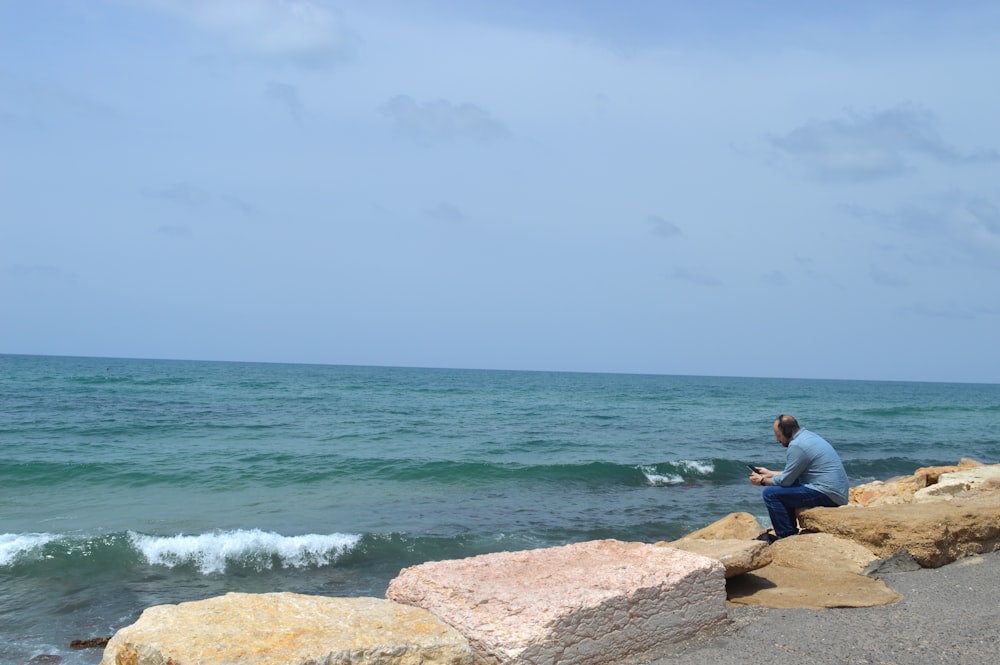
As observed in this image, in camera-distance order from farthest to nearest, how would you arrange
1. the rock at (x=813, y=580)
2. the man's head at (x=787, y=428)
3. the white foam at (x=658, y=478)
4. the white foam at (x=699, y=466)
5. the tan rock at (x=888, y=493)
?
the white foam at (x=699, y=466), the white foam at (x=658, y=478), the tan rock at (x=888, y=493), the man's head at (x=787, y=428), the rock at (x=813, y=580)

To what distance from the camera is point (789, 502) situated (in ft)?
24.6

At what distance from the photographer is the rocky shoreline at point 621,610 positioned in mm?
4047

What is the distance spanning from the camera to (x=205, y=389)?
42125 millimetres

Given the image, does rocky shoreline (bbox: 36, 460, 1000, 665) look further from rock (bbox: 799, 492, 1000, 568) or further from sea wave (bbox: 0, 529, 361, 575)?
sea wave (bbox: 0, 529, 361, 575)

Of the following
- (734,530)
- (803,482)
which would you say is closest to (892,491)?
(734,530)

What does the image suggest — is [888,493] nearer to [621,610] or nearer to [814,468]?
[814,468]

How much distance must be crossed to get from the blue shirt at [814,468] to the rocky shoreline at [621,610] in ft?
2.41

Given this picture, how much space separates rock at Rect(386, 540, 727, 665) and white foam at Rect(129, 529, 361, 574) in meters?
4.89

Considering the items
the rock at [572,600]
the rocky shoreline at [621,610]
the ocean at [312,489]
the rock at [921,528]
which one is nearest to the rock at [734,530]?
the rock at [921,528]

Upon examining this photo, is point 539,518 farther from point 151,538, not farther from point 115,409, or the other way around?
point 115,409

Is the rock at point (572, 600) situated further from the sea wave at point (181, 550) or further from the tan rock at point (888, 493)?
the tan rock at point (888, 493)

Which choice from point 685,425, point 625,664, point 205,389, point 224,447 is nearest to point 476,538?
point 625,664

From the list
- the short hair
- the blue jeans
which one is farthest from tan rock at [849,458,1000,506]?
the short hair

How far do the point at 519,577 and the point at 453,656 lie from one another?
0.82 m
